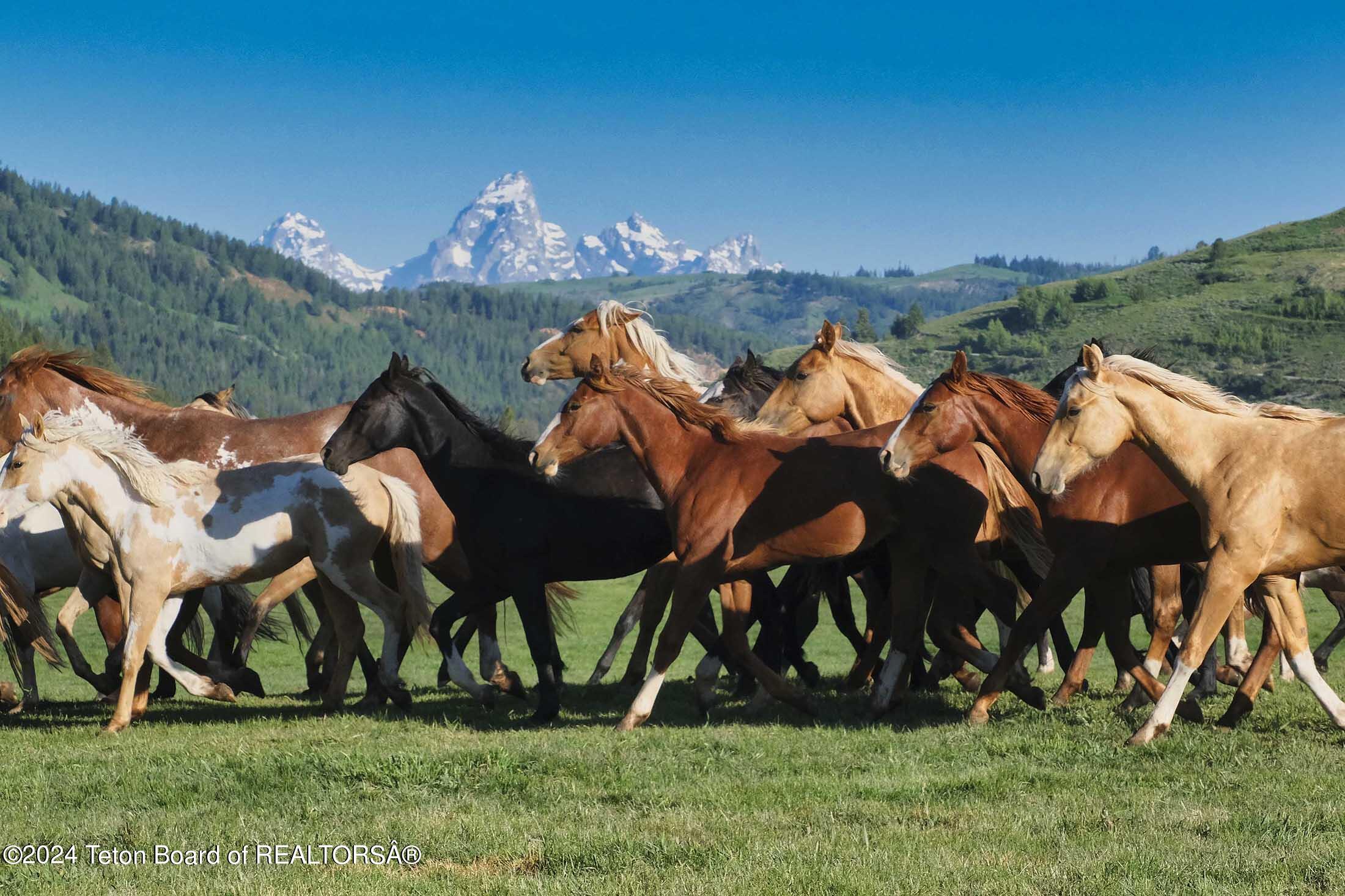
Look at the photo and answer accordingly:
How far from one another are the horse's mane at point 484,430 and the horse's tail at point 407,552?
71cm

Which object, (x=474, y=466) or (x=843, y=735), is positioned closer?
(x=843, y=735)

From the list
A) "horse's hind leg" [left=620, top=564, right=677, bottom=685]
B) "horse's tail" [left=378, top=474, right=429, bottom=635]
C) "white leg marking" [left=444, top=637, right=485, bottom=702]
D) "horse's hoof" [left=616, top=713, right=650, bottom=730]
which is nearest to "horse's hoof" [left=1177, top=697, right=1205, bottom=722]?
"horse's hoof" [left=616, top=713, right=650, bottom=730]

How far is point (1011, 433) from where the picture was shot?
8.30 m

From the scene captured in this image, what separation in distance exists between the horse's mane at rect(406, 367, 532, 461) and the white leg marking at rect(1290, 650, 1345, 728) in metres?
5.23

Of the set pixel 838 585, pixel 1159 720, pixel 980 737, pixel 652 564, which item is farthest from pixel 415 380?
pixel 1159 720

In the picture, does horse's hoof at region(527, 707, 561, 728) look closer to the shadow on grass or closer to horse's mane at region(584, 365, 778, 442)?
the shadow on grass

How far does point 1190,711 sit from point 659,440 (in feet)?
12.2

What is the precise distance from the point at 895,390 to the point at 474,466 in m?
3.42

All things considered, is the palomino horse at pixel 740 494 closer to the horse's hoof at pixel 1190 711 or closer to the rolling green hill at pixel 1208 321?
the horse's hoof at pixel 1190 711

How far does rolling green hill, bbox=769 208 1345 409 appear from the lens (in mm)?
95250

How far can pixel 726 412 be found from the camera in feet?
29.7

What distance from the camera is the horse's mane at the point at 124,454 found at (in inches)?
356

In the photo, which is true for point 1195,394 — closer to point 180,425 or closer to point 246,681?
point 246,681

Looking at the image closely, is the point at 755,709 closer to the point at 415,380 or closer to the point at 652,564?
the point at 652,564
